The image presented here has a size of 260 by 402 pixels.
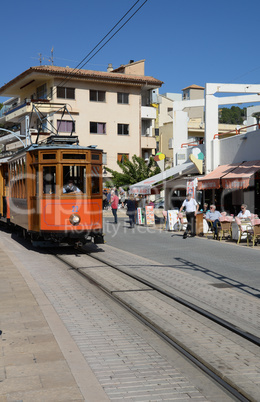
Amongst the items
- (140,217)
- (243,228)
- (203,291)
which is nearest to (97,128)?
(140,217)

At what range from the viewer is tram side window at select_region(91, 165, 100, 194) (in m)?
14.6

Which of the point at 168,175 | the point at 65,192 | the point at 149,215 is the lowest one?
the point at 149,215

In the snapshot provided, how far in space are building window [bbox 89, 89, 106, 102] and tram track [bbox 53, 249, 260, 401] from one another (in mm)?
39478

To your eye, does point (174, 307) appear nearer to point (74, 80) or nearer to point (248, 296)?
point (248, 296)

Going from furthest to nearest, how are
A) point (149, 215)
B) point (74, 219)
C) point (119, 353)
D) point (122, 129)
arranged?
1. point (122, 129)
2. point (149, 215)
3. point (74, 219)
4. point (119, 353)

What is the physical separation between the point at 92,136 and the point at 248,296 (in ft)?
141

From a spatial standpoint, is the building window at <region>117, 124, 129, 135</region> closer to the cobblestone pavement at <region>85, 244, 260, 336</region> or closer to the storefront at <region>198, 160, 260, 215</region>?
the storefront at <region>198, 160, 260, 215</region>

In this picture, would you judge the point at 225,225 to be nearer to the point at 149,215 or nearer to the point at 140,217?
the point at 149,215

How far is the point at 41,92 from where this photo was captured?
168 ft

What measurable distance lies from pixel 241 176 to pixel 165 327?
13.8 m

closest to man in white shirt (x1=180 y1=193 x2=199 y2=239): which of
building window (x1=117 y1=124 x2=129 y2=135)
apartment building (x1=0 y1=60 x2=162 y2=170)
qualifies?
apartment building (x1=0 y1=60 x2=162 y2=170)

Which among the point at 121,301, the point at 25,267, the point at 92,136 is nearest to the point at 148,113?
the point at 92,136

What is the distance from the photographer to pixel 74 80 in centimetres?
4938

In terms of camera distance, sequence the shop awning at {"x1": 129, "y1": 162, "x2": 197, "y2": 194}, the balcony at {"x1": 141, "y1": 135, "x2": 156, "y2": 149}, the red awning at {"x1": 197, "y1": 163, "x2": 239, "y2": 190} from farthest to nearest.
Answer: the balcony at {"x1": 141, "y1": 135, "x2": 156, "y2": 149}, the shop awning at {"x1": 129, "y1": 162, "x2": 197, "y2": 194}, the red awning at {"x1": 197, "y1": 163, "x2": 239, "y2": 190}
